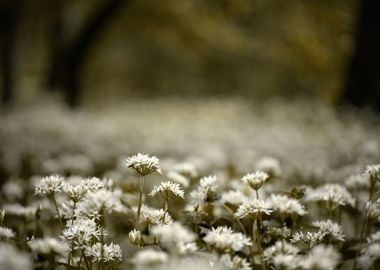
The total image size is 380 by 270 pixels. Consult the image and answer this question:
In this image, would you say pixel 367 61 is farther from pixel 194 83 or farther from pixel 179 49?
pixel 194 83

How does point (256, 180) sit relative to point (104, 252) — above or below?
above

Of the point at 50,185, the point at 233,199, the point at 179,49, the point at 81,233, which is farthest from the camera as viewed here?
the point at 179,49

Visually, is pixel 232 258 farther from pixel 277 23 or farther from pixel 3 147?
pixel 277 23

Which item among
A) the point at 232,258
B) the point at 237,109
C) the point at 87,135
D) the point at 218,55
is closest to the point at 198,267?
the point at 232,258

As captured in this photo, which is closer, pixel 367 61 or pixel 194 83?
pixel 367 61

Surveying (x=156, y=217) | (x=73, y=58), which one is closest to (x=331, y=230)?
(x=156, y=217)

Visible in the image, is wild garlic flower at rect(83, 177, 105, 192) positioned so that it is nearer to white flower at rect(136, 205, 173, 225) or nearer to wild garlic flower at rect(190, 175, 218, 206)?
white flower at rect(136, 205, 173, 225)
